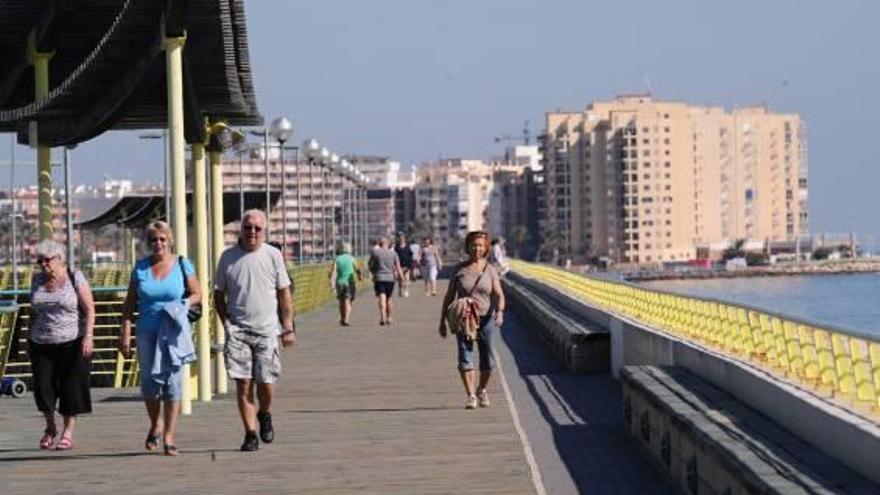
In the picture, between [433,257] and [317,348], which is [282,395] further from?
[433,257]

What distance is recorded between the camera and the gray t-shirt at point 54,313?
1429 cm

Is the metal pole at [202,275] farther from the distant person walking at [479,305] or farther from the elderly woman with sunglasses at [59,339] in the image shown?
the elderly woman with sunglasses at [59,339]

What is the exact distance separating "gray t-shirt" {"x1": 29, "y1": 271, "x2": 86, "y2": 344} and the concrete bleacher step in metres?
4.05

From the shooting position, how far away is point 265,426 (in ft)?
47.9

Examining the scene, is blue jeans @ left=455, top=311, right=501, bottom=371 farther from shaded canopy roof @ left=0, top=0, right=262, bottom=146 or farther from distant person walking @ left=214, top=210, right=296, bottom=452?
distant person walking @ left=214, top=210, right=296, bottom=452

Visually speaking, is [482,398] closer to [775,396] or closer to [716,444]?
[775,396]

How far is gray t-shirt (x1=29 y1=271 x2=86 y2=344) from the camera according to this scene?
14289mm

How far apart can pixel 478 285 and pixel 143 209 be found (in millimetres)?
28221

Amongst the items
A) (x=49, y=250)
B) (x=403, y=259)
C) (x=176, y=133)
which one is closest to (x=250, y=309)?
(x=49, y=250)

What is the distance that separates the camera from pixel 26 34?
18.7m

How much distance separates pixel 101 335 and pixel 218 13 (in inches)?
223

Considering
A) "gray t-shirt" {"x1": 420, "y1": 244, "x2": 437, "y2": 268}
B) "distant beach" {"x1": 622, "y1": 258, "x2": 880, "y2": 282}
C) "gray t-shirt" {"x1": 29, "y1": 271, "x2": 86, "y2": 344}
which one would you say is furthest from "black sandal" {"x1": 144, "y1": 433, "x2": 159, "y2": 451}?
"distant beach" {"x1": 622, "y1": 258, "x2": 880, "y2": 282}

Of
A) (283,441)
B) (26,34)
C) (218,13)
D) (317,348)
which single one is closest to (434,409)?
(283,441)

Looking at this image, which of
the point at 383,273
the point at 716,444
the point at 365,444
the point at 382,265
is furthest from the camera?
the point at 382,265
